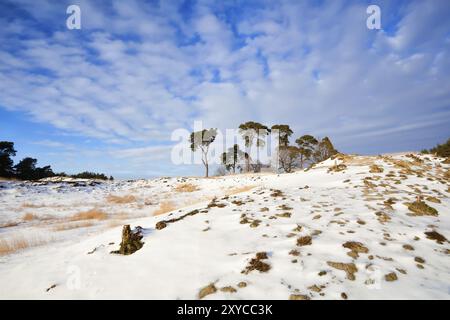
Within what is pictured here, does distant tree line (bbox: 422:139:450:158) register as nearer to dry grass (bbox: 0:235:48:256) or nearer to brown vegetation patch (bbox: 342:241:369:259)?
brown vegetation patch (bbox: 342:241:369:259)

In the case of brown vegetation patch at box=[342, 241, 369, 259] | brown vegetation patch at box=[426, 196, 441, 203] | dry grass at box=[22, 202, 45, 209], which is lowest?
dry grass at box=[22, 202, 45, 209]

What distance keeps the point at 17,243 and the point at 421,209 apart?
1264 cm

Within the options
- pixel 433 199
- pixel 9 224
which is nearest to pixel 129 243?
pixel 433 199

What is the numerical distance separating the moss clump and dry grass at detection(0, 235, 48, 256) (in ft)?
39.0

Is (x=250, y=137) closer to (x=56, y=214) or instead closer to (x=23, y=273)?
(x=56, y=214)

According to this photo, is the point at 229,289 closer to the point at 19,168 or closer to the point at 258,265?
the point at 258,265

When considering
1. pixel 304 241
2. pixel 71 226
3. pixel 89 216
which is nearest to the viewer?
pixel 304 241

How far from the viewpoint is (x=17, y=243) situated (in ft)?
28.3

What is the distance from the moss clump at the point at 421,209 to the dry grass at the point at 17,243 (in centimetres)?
1188

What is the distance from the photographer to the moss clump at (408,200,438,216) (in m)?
7.30

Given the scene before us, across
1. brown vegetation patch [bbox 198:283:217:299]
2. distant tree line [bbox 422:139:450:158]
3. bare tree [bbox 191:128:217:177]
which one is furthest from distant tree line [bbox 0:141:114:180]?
distant tree line [bbox 422:139:450:158]

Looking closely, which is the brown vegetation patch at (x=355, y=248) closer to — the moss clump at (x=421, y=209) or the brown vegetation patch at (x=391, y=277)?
the brown vegetation patch at (x=391, y=277)

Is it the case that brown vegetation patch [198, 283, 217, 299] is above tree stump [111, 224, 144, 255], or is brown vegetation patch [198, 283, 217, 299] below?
below
